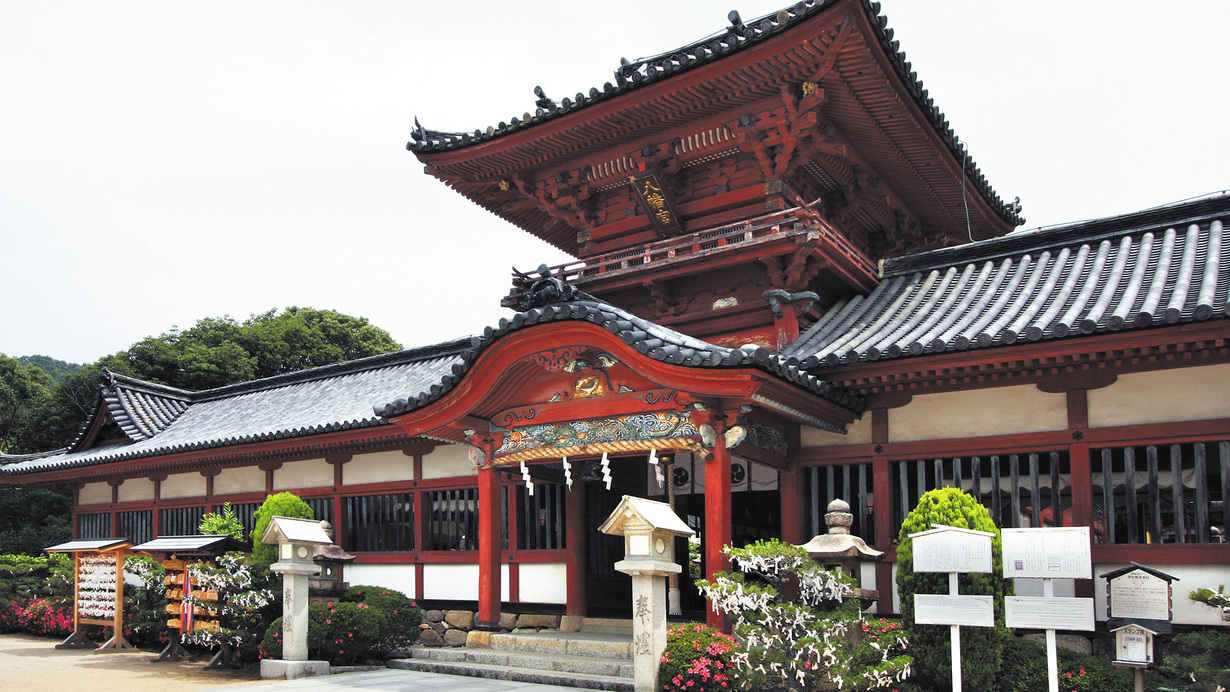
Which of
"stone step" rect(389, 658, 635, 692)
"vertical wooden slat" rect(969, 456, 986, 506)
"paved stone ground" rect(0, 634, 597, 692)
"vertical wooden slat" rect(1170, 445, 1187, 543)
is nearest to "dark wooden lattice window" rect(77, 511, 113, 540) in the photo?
"paved stone ground" rect(0, 634, 597, 692)

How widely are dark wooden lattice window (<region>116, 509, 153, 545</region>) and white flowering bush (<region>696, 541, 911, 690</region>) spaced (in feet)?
52.4

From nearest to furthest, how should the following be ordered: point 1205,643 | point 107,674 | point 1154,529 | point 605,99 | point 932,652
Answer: point 1205,643, point 932,652, point 1154,529, point 107,674, point 605,99

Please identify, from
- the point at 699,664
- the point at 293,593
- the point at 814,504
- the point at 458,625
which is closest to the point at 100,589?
the point at 293,593

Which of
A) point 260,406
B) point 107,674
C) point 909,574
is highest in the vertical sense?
point 260,406

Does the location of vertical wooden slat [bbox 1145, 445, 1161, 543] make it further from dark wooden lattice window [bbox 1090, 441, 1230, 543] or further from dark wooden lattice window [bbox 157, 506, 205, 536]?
dark wooden lattice window [bbox 157, 506, 205, 536]

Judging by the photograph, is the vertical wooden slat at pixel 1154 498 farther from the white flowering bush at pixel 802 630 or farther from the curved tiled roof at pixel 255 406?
the curved tiled roof at pixel 255 406

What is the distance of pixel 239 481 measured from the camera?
19281mm

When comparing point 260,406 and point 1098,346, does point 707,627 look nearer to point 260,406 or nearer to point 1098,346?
point 1098,346

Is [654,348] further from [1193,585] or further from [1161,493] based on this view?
Answer: [1193,585]

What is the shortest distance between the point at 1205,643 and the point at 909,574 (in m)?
2.68

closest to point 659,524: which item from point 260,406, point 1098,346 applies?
point 1098,346

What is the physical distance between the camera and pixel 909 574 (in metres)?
9.61

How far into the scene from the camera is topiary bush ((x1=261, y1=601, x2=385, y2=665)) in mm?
12523

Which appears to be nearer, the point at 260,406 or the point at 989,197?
the point at 989,197
